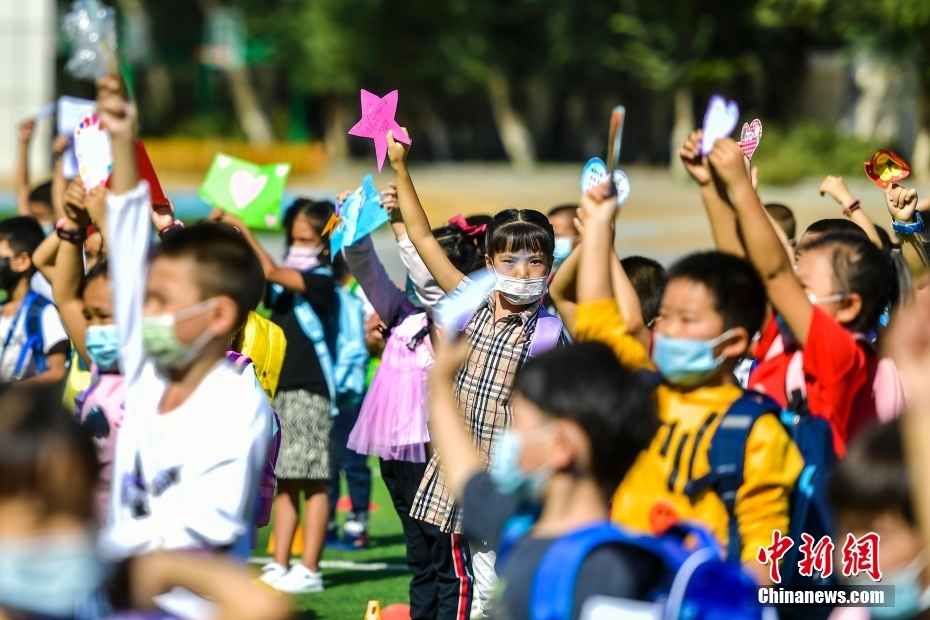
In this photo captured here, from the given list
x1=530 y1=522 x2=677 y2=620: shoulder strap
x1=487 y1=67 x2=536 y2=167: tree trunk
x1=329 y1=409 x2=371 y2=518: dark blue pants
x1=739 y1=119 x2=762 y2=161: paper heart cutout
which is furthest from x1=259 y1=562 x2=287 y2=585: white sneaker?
x1=487 y1=67 x2=536 y2=167: tree trunk

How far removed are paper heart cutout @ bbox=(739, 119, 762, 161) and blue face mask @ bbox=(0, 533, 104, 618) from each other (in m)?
2.74

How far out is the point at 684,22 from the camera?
39.3 m

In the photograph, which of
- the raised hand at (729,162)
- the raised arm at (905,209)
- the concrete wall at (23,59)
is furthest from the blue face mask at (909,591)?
the concrete wall at (23,59)

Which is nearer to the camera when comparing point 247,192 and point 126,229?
point 126,229

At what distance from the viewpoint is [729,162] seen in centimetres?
352

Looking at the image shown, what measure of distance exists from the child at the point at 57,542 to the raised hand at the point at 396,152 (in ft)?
9.30

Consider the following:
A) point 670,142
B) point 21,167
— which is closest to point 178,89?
point 670,142

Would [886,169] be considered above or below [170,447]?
above

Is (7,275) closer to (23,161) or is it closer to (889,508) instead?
(23,161)

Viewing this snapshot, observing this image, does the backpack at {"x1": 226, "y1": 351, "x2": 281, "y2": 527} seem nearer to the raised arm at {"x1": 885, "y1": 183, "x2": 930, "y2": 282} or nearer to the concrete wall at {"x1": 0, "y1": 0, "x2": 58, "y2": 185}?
the raised arm at {"x1": 885, "y1": 183, "x2": 930, "y2": 282}

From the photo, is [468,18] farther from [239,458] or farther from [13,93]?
[239,458]

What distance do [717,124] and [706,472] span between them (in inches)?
37.5

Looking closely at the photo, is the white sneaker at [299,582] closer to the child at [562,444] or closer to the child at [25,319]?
the child at [25,319]

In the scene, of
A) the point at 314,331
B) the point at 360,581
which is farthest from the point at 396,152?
the point at 360,581
